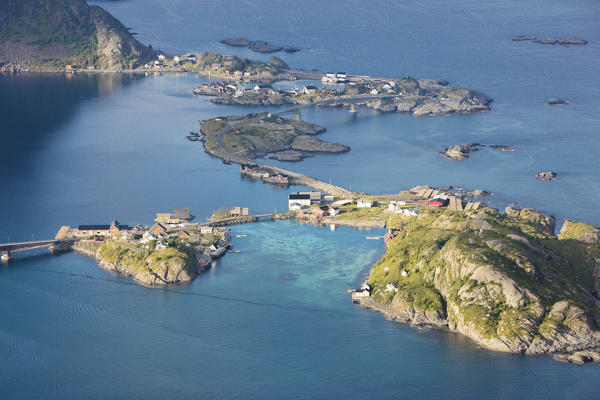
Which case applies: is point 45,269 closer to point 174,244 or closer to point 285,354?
point 174,244

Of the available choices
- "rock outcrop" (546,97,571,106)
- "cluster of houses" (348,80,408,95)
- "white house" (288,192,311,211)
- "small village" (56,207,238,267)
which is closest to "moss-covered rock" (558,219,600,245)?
"white house" (288,192,311,211)

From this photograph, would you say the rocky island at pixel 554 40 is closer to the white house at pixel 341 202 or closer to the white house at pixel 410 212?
the white house at pixel 341 202

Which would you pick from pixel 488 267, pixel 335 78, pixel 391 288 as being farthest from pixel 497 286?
pixel 335 78

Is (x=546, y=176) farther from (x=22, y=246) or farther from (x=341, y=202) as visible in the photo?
(x=22, y=246)

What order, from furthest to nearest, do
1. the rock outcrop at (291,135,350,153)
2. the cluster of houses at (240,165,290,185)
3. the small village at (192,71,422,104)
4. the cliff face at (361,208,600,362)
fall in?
the small village at (192,71,422,104), the rock outcrop at (291,135,350,153), the cluster of houses at (240,165,290,185), the cliff face at (361,208,600,362)

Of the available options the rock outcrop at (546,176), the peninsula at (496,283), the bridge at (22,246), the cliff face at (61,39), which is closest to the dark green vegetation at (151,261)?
the bridge at (22,246)

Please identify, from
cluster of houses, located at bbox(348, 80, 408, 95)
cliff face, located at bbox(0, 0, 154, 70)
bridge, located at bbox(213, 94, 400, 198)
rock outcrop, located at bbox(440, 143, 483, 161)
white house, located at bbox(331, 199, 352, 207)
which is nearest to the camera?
white house, located at bbox(331, 199, 352, 207)

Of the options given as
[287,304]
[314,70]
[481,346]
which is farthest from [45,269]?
[314,70]

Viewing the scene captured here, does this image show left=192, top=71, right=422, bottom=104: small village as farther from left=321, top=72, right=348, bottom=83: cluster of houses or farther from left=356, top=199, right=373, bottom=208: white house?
left=356, top=199, right=373, bottom=208: white house
